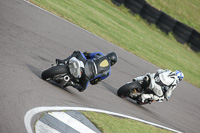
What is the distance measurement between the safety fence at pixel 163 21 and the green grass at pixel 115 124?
19.7 meters

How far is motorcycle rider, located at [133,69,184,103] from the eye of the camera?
1070 centimetres

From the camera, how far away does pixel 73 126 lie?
6.38 meters

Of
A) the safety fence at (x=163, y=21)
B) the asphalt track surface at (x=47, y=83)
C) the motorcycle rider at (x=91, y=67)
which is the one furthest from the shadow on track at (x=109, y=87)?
the safety fence at (x=163, y=21)

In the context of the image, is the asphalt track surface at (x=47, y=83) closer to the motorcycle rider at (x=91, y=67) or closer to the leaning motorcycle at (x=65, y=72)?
the leaning motorcycle at (x=65, y=72)

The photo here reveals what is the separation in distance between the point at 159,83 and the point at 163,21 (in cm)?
1815

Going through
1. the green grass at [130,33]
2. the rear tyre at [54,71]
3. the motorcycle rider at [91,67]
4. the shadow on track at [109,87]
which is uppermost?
the motorcycle rider at [91,67]

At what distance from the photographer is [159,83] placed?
10.8m

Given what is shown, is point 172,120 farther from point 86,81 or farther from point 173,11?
point 173,11

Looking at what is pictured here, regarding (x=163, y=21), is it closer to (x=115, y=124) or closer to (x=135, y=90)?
(x=135, y=90)

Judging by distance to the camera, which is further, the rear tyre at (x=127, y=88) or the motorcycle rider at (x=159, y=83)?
→ the motorcycle rider at (x=159, y=83)

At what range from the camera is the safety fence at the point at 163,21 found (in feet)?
91.2

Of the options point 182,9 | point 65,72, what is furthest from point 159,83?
point 182,9

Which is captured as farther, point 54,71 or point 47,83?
point 47,83

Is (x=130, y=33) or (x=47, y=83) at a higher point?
(x=47, y=83)
